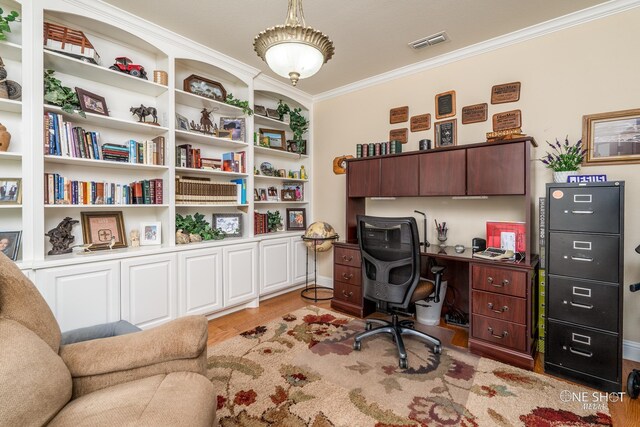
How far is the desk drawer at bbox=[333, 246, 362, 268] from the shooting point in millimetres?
3109

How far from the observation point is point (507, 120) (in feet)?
8.89

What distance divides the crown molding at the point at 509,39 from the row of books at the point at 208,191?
197 cm

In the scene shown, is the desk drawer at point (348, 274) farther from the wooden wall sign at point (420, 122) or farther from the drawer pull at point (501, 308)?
the wooden wall sign at point (420, 122)

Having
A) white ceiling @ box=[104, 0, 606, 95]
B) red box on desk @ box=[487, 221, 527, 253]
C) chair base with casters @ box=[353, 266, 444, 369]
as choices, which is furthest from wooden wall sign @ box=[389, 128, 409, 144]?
chair base with casters @ box=[353, 266, 444, 369]

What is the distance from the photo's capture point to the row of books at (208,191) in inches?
114

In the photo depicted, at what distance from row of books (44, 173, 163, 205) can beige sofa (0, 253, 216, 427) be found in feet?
4.07

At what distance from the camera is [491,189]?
94.3 inches

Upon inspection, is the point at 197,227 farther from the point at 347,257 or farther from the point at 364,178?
the point at 364,178

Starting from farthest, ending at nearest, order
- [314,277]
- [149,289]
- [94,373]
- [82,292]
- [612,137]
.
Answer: [314,277], [149,289], [612,137], [82,292], [94,373]

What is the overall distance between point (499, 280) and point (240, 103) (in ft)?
9.96

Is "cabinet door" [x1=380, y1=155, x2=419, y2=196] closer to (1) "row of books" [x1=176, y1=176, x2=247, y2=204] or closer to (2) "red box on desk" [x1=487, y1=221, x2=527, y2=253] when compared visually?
(2) "red box on desk" [x1=487, y1=221, x2=527, y2=253]

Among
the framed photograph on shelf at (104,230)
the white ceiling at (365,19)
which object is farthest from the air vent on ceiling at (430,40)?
the framed photograph on shelf at (104,230)

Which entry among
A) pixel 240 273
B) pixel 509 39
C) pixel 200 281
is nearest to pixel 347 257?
pixel 240 273

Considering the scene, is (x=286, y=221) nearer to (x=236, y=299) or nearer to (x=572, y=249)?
(x=236, y=299)
